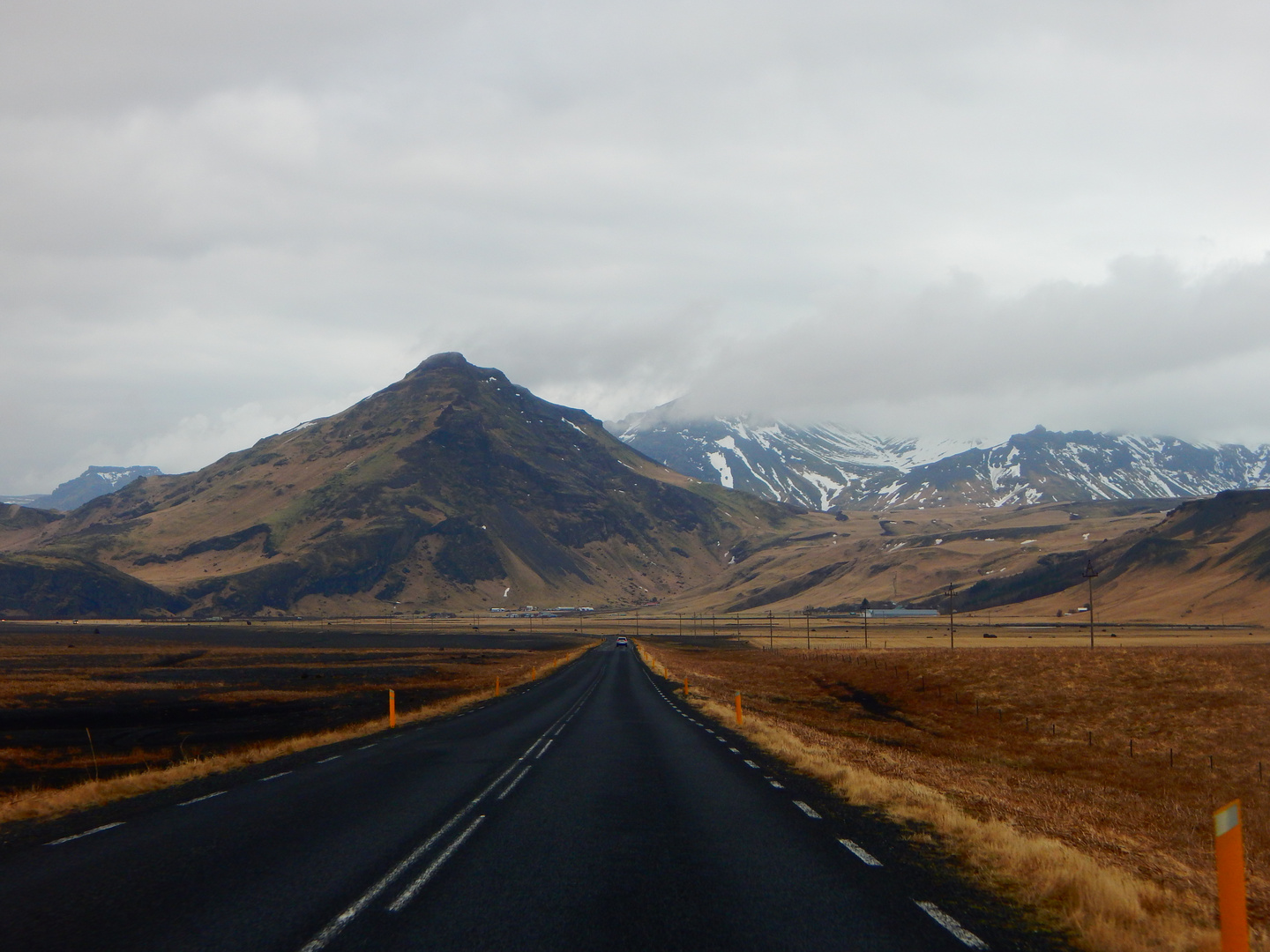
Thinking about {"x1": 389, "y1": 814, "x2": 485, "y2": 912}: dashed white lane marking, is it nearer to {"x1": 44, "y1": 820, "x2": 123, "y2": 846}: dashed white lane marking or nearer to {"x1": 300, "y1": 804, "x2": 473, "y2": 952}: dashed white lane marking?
{"x1": 300, "y1": 804, "x2": 473, "y2": 952}: dashed white lane marking

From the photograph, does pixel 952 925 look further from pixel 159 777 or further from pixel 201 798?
pixel 159 777

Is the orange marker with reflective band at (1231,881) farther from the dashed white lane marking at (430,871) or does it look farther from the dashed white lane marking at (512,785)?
the dashed white lane marking at (512,785)

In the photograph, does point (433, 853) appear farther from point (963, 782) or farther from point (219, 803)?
point (963, 782)

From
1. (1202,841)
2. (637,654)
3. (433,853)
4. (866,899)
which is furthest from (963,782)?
(637,654)

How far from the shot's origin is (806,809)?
14141 millimetres

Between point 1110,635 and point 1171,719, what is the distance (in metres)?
86.2

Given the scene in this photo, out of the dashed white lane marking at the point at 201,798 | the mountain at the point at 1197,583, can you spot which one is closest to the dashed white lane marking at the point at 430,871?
the dashed white lane marking at the point at 201,798

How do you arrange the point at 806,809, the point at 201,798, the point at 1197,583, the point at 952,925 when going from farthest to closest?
the point at 1197,583 → the point at 201,798 → the point at 806,809 → the point at 952,925

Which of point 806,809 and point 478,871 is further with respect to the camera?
point 806,809

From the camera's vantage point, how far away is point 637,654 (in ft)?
343

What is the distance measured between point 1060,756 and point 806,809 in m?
26.3

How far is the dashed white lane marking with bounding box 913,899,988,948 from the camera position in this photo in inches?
302

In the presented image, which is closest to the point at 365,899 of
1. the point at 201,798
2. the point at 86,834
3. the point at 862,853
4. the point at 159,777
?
the point at 862,853

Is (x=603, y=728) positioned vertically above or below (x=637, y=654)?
above
